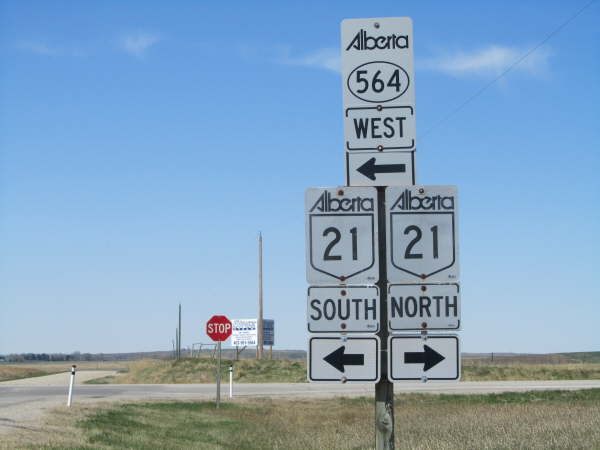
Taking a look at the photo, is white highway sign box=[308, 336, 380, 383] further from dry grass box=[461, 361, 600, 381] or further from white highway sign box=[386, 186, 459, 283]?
dry grass box=[461, 361, 600, 381]

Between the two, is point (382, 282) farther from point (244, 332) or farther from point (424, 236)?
point (244, 332)

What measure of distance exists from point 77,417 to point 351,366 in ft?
47.5

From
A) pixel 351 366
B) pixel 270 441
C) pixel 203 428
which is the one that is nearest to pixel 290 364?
pixel 203 428

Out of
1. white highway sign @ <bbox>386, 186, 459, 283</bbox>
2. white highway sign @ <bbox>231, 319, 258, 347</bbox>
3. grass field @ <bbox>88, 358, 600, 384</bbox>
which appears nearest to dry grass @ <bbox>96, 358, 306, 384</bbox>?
grass field @ <bbox>88, 358, 600, 384</bbox>

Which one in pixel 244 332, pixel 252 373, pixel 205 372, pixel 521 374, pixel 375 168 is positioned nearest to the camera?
pixel 375 168

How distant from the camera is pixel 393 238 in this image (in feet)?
17.2

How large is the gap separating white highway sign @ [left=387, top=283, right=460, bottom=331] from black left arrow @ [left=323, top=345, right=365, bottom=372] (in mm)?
262

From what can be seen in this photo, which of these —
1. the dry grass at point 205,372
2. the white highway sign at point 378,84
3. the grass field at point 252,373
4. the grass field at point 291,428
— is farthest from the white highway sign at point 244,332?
the white highway sign at point 378,84

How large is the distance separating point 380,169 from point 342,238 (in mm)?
528

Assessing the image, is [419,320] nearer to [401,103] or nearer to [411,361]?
[411,361]

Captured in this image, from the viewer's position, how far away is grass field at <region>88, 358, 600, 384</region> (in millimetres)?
44562

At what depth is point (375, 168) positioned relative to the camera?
17.8 ft

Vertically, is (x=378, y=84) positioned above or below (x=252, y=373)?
above

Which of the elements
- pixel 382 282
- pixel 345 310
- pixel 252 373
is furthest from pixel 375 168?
pixel 252 373
